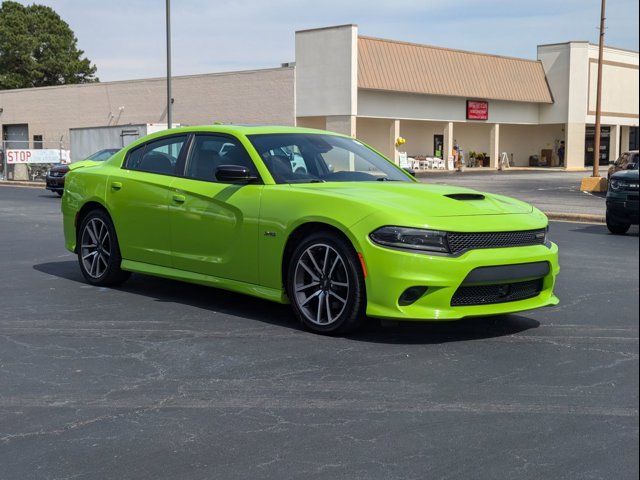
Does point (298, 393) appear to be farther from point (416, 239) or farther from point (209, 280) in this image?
point (209, 280)

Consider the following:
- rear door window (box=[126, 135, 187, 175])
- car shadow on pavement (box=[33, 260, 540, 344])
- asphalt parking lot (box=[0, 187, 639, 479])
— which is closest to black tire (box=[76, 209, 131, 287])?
car shadow on pavement (box=[33, 260, 540, 344])

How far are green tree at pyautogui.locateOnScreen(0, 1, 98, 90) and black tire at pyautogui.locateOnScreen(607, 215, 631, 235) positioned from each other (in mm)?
75250

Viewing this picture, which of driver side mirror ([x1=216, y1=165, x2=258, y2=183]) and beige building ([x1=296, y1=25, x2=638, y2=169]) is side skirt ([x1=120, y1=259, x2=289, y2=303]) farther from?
beige building ([x1=296, y1=25, x2=638, y2=169])

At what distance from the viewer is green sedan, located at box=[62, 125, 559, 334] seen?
5977 mm

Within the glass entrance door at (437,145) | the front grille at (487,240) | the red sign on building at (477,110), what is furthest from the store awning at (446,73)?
the front grille at (487,240)

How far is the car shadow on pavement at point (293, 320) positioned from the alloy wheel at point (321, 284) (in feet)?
0.78

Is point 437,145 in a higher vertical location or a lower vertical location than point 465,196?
higher

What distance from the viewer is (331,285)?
21.0ft

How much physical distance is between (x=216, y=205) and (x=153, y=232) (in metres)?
0.91

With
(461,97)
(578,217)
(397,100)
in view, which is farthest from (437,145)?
(578,217)

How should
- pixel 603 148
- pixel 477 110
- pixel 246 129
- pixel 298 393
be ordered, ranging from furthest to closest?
pixel 603 148 < pixel 477 110 < pixel 246 129 < pixel 298 393

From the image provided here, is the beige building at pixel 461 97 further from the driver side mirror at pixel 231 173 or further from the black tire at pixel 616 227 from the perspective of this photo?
the driver side mirror at pixel 231 173

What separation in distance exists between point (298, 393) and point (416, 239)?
155 centimetres

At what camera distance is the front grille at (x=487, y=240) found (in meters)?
5.98
